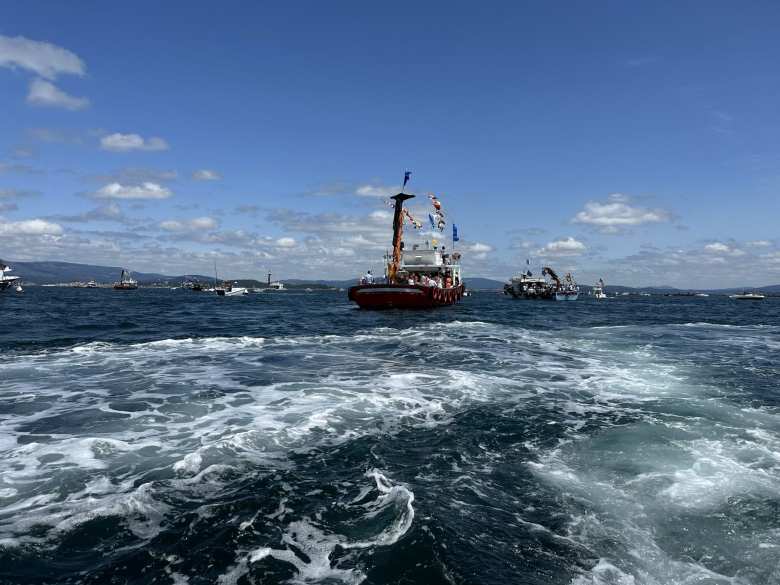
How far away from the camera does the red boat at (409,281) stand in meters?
48.6

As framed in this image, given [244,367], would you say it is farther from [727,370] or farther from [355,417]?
[727,370]

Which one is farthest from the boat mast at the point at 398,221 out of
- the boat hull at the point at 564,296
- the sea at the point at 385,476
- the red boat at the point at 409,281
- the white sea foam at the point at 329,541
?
the boat hull at the point at 564,296

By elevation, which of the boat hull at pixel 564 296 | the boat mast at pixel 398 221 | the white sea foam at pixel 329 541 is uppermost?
the boat mast at pixel 398 221

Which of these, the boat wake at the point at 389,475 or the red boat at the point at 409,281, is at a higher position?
the red boat at the point at 409,281

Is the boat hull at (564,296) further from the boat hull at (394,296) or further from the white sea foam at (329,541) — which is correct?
the white sea foam at (329,541)

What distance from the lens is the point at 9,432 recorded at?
9.96m

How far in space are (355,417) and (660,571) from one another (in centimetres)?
725

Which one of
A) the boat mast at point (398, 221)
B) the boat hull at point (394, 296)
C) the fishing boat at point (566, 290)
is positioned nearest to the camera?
the boat hull at point (394, 296)

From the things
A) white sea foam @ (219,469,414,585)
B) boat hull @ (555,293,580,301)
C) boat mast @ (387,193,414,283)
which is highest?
boat mast @ (387,193,414,283)

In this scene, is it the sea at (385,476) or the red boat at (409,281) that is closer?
the sea at (385,476)

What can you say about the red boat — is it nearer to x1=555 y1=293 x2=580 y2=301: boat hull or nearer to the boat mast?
the boat mast

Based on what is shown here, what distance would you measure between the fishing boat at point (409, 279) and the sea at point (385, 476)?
31.0m

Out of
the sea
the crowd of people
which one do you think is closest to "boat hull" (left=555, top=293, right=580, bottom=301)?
the crowd of people

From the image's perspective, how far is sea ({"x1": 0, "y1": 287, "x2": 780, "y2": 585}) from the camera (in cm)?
540
